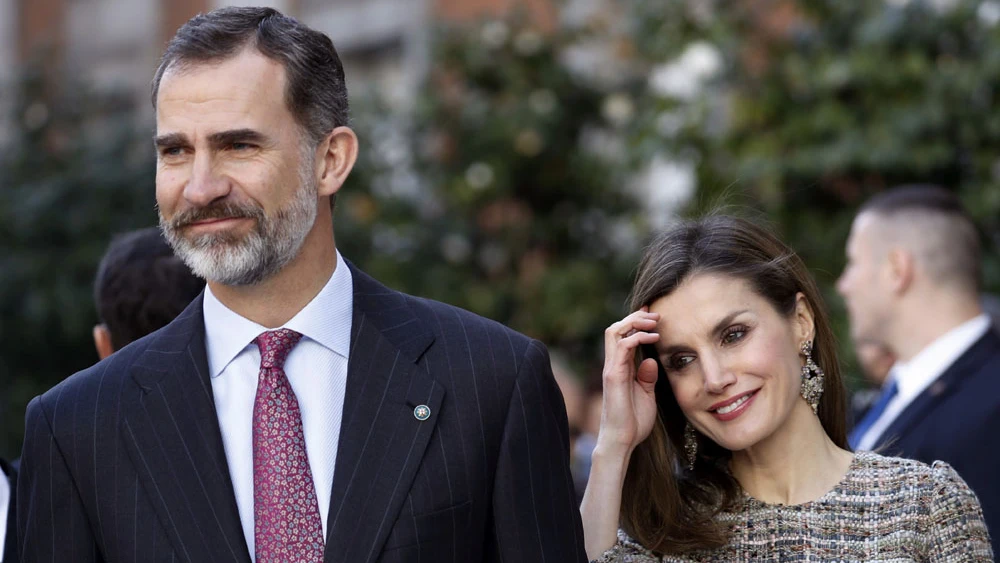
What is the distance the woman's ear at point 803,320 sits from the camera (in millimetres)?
3145

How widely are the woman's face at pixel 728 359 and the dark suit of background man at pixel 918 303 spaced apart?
1.45m

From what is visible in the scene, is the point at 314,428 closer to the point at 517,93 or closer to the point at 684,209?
the point at 684,209

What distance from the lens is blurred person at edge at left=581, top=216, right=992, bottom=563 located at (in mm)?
2959

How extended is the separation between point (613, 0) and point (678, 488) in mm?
5298

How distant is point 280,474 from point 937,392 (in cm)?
258

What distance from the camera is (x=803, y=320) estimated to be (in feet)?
10.4

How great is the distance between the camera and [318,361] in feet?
8.53

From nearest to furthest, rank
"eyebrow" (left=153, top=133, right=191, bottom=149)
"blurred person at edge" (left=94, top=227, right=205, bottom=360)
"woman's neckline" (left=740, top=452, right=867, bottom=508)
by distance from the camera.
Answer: "eyebrow" (left=153, top=133, right=191, bottom=149), "woman's neckline" (left=740, top=452, right=867, bottom=508), "blurred person at edge" (left=94, top=227, right=205, bottom=360)

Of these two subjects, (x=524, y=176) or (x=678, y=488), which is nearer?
(x=678, y=488)

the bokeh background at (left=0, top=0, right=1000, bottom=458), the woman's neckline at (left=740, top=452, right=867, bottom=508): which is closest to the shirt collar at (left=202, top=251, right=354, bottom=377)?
the woman's neckline at (left=740, top=452, right=867, bottom=508)

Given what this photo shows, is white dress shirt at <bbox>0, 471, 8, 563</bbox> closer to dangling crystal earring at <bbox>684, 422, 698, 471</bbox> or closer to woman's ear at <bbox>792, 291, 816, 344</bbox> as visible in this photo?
dangling crystal earring at <bbox>684, 422, 698, 471</bbox>

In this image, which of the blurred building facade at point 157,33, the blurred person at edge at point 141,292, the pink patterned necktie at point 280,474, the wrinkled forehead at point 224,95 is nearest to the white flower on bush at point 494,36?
the blurred building facade at point 157,33

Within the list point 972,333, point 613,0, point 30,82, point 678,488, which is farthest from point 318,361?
point 30,82

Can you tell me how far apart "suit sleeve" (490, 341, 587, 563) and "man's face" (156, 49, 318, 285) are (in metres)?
0.51
